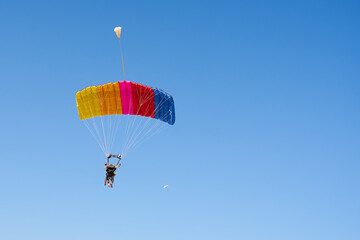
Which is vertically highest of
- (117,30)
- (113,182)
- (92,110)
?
(117,30)

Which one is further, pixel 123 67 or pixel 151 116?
pixel 151 116

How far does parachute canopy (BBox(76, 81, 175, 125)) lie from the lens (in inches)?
1153


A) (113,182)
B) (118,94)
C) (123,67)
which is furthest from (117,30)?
(113,182)

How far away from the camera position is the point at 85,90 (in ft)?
97.0

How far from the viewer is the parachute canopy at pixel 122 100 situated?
29.3 metres

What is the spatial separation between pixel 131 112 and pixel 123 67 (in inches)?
148

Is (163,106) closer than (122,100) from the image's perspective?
No

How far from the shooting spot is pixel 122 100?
29484 millimetres

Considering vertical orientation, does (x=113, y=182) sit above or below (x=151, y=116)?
below

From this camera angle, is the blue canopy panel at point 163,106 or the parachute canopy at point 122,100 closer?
the parachute canopy at point 122,100

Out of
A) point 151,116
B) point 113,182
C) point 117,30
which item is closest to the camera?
point 117,30

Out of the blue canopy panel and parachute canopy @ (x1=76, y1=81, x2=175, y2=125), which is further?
the blue canopy panel

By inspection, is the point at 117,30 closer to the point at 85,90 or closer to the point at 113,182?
the point at 85,90

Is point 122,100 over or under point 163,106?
under
